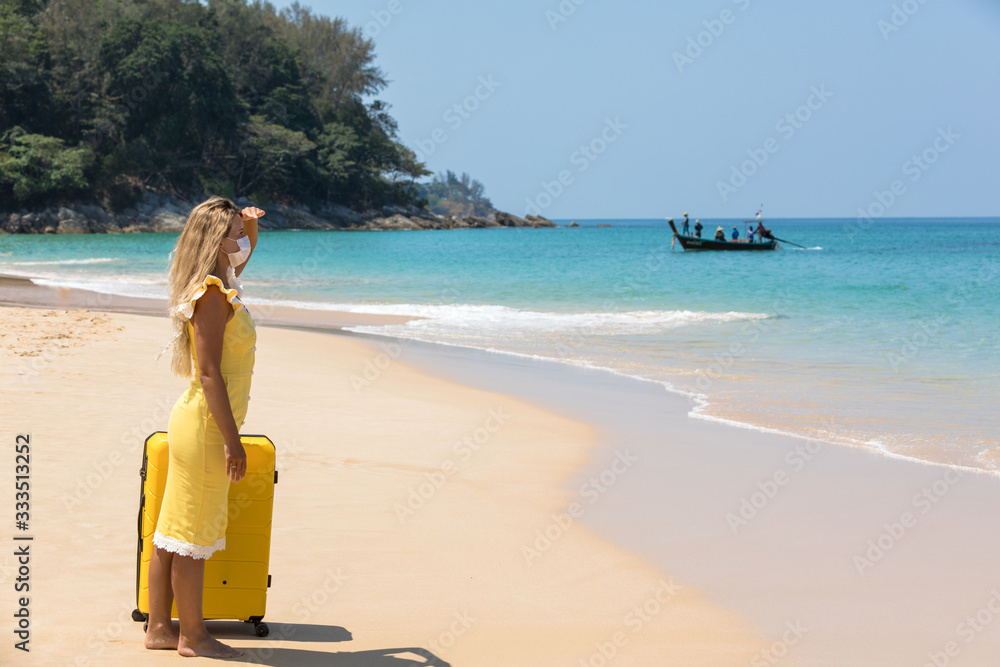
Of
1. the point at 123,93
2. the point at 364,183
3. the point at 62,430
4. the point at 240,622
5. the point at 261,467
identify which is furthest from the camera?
the point at 364,183

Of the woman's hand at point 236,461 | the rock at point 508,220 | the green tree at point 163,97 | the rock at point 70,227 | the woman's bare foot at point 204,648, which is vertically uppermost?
the green tree at point 163,97

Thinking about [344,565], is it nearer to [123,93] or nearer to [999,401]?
[999,401]

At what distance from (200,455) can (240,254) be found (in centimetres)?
71

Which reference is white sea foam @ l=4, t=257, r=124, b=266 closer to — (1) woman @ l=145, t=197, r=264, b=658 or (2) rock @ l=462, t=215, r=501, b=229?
(1) woman @ l=145, t=197, r=264, b=658

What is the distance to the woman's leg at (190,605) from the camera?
9.57ft

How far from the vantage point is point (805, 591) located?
3.86 m

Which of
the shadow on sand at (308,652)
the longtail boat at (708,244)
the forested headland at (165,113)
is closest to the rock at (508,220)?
the forested headland at (165,113)

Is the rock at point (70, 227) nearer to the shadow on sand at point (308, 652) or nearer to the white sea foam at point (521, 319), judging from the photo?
the white sea foam at point (521, 319)

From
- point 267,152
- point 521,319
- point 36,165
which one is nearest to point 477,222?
point 267,152

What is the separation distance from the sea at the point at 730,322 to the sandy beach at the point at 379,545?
274 cm

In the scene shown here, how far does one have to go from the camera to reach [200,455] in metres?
2.83

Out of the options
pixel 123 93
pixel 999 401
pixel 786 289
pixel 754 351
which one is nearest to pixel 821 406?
pixel 999 401

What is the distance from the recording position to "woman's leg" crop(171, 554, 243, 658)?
292 centimetres

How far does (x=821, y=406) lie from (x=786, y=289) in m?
16.6
